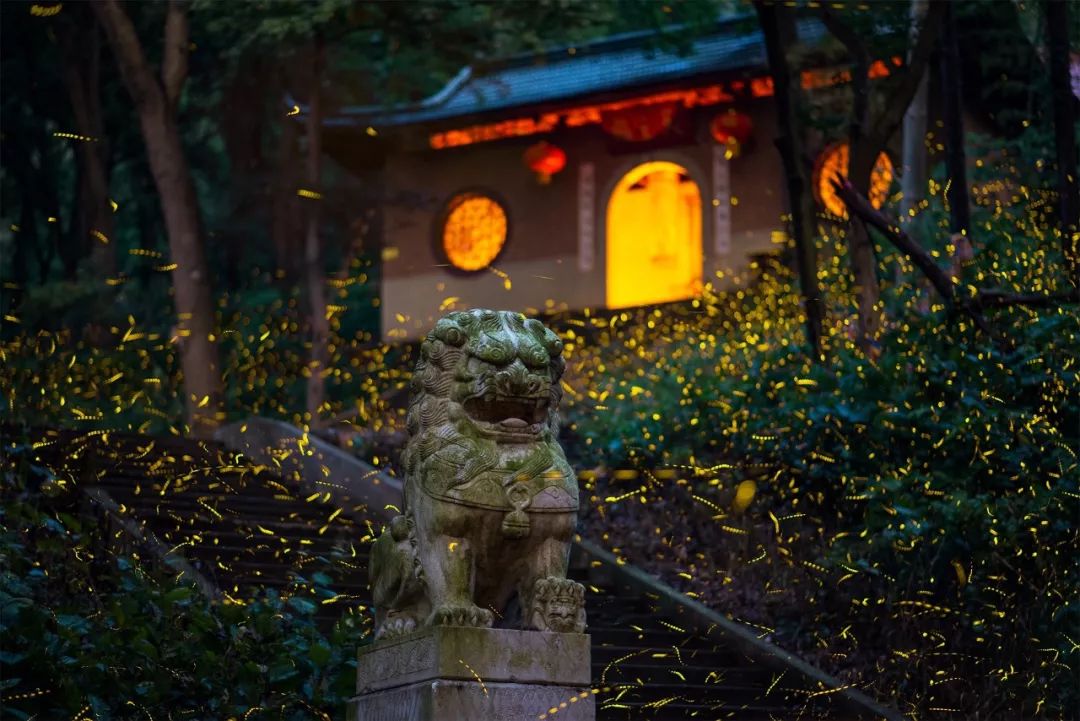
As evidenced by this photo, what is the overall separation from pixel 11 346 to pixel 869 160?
32.5ft

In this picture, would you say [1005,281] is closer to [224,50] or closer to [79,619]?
[79,619]

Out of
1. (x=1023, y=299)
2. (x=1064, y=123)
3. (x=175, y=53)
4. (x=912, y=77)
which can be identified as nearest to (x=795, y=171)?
(x=912, y=77)

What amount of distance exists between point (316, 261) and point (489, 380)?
15.3m

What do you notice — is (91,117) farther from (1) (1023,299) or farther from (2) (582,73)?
(1) (1023,299)

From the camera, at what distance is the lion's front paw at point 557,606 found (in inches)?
288

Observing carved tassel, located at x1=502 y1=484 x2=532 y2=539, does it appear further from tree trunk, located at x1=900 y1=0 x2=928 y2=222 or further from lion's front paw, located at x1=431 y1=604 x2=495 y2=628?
tree trunk, located at x1=900 y1=0 x2=928 y2=222

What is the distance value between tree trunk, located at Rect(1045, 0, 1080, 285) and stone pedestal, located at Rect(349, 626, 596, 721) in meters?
7.25

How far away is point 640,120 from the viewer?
82.0ft

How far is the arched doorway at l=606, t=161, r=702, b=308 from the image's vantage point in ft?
89.1

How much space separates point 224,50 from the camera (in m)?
24.4

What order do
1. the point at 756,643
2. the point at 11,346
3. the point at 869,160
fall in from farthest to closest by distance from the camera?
the point at 11,346 → the point at 869,160 → the point at 756,643

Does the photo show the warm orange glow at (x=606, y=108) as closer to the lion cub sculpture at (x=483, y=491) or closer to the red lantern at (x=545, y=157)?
the red lantern at (x=545, y=157)

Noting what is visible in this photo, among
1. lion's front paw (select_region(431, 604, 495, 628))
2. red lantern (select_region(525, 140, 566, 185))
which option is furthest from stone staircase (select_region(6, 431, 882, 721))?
red lantern (select_region(525, 140, 566, 185))

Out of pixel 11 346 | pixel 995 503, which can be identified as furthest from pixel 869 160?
pixel 11 346
